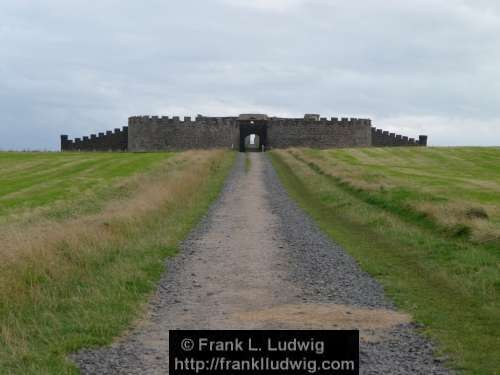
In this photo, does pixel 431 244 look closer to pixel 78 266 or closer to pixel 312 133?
pixel 78 266

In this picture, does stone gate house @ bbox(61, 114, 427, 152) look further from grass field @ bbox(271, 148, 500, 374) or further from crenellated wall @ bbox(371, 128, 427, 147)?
grass field @ bbox(271, 148, 500, 374)

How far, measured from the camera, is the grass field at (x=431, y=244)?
674cm

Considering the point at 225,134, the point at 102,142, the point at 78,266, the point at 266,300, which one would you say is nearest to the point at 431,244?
the point at 266,300

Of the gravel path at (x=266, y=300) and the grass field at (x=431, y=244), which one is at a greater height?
the grass field at (x=431, y=244)

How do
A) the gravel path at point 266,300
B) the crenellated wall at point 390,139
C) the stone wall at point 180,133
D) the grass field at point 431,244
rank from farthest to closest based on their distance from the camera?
the crenellated wall at point 390,139 < the stone wall at point 180,133 < the grass field at point 431,244 < the gravel path at point 266,300

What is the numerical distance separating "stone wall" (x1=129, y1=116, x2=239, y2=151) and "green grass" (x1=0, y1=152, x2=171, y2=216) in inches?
426

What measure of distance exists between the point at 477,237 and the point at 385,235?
198 centimetres

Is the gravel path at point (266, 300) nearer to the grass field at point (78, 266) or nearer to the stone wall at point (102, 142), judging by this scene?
the grass field at point (78, 266)

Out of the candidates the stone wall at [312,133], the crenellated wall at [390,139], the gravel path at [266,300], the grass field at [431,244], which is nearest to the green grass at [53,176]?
the grass field at [431,244]

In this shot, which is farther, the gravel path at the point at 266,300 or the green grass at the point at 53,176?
the green grass at the point at 53,176

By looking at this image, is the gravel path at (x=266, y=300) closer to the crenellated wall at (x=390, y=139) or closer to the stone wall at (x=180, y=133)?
the stone wall at (x=180, y=133)

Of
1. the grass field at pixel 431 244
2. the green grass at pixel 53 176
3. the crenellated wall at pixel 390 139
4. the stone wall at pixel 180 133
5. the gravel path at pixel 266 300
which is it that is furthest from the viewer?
the crenellated wall at pixel 390 139

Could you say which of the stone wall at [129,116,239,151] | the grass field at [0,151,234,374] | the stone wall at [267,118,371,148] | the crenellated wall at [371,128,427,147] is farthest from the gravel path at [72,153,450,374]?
the crenellated wall at [371,128,427,147]

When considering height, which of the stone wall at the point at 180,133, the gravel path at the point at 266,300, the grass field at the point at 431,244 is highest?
the stone wall at the point at 180,133
